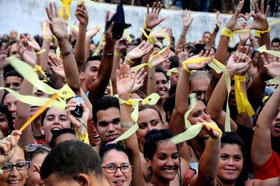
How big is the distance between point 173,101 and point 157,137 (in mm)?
1755

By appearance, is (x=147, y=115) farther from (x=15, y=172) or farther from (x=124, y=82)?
(x=15, y=172)

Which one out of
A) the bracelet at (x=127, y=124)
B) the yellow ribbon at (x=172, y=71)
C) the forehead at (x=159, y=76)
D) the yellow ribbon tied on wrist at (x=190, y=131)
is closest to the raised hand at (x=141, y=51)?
the forehead at (x=159, y=76)

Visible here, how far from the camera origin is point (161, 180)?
18.9 feet

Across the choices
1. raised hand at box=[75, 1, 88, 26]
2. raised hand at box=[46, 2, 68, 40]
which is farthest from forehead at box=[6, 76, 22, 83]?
raised hand at box=[46, 2, 68, 40]

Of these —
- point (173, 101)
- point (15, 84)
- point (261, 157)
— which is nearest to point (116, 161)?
point (261, 157)

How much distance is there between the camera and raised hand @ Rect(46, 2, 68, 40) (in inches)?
251

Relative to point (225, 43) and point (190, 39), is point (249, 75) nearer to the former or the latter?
point (225, 43)

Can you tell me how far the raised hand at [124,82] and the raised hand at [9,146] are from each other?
1872mm

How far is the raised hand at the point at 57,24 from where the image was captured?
636 centimetres

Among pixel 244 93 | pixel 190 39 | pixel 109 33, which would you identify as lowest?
pixel 190 39

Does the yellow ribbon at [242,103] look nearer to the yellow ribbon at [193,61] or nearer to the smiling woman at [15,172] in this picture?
the yellow ribbon at [193,61]

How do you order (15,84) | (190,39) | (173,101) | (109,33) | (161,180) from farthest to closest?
1. (190,39)
2. (15,84)
3. (173,101)
4. (109,33)
5. (161,180)

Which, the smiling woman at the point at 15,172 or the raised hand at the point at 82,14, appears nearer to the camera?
the smiling woman at the point at 15,172

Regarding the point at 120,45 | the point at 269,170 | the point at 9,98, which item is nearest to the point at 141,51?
the point at 120,45
